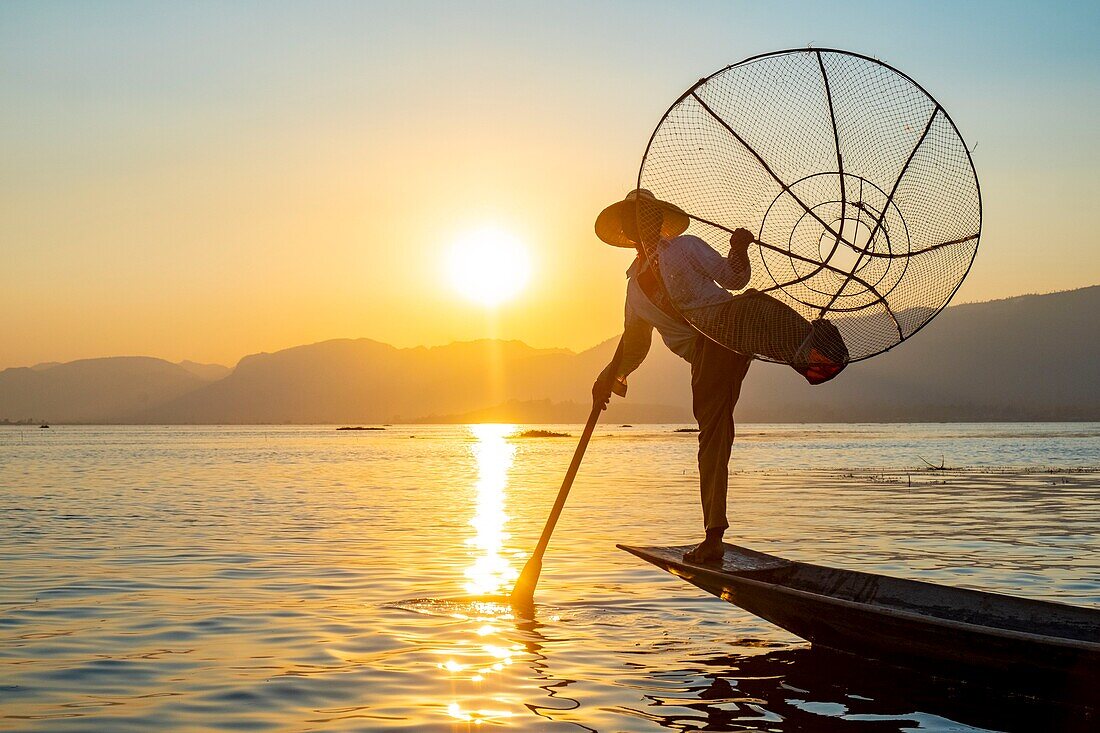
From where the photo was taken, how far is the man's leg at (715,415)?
28.5 ft

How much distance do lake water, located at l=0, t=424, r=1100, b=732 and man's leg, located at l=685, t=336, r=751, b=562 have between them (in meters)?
1.20

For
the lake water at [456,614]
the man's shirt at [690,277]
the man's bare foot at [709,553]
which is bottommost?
the lake water at [456,614]

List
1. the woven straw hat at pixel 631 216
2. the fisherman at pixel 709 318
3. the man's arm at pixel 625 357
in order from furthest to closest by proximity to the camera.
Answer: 1. the man's arm at pixel 625 357
2. the woven straw hat at pixel 631 216
3. the fisherman at pixel 709 318

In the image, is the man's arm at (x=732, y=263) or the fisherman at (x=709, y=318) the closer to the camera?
the fisherman at (x=709, y=318)

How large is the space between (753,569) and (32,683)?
18.0 feet

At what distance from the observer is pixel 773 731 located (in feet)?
21.2

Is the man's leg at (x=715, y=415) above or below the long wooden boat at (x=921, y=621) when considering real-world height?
above

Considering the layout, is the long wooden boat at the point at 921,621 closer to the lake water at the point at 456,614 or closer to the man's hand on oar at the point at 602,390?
the lake water at the point at 456,614

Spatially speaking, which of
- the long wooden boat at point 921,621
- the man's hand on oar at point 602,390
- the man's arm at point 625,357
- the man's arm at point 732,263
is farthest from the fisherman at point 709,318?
the man's hand on oar at point 602,390

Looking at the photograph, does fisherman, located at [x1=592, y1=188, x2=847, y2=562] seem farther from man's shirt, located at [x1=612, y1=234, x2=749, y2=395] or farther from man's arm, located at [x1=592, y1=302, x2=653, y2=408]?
man's arm, located at [x1=592, y1=302, x2=653, y2=408]

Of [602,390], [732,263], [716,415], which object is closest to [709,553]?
[716,415]

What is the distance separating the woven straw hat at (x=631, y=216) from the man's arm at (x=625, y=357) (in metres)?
0.68

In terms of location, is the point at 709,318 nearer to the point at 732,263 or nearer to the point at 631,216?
the point at 732,263

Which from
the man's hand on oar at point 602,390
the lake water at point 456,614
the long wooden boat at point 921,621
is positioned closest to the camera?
the long wooden boat at point 921,621
